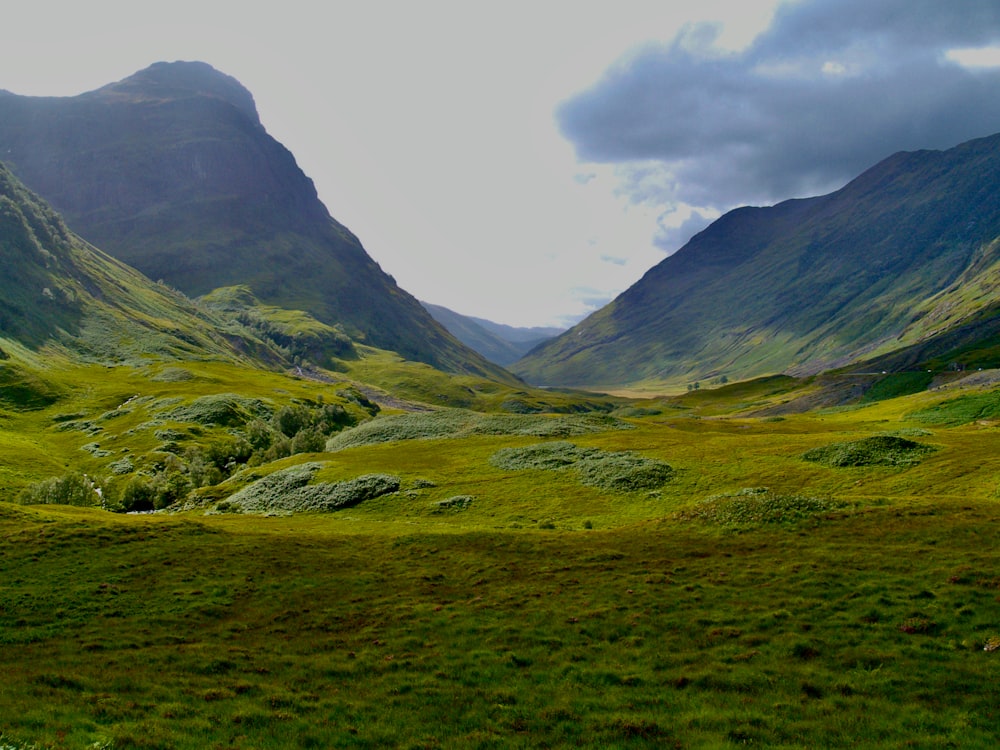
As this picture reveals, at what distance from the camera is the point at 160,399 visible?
194 metres

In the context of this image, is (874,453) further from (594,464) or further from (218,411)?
(218,411)

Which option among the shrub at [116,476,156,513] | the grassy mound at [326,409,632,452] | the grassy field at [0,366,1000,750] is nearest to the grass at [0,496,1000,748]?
the grassy field at [0,366,1000,750]

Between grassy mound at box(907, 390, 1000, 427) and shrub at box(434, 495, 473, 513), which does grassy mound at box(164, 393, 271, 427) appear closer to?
shrub at box(434, 495, 473, 513)

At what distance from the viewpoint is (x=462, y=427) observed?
120 m

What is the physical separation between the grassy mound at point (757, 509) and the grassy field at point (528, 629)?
236 millimetres

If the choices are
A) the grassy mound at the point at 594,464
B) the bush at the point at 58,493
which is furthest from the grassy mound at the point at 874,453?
the bush at the point at 58,493

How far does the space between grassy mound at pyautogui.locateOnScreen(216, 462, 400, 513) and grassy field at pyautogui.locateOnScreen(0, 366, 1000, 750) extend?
16.3m

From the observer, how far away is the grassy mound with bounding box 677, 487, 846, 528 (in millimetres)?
43062

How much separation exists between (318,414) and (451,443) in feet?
315

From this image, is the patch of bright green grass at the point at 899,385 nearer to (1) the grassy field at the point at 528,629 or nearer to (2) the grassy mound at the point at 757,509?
(1) the grassy field at the point at 528,629

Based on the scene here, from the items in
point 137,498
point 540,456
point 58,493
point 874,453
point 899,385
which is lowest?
point 899,385

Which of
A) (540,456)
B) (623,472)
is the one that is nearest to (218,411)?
(540,456)

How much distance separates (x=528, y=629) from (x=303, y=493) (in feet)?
195

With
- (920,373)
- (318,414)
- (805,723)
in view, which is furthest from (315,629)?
(920,373)
